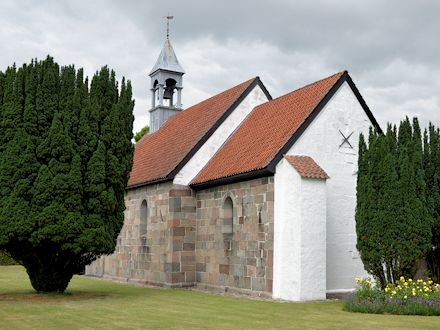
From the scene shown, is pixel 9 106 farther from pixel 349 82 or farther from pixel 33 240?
pixel 349 82

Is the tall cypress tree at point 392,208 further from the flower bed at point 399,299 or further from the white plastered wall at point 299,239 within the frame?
the white plastered wall at point 299,239

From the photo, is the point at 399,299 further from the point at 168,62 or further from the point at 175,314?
the point at 168,62

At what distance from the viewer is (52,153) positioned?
12.8m

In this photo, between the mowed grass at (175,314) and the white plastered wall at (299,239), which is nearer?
the mowed grass at (175,314)

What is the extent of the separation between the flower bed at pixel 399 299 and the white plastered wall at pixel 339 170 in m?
3.00

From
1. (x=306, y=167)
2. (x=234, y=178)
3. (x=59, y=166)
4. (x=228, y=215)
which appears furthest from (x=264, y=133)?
(x=59, y=166)

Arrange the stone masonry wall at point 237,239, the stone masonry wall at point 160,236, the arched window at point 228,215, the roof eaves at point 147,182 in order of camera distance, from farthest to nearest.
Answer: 1. the roof eaves at point 147,182
2. the stone masonry wall at point 160,236
3. the arched window at point 228,215
4. the stone masonry wall at point 237,239

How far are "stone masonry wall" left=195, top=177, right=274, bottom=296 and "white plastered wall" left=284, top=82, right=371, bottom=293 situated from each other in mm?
1732

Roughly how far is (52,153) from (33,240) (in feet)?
6.63

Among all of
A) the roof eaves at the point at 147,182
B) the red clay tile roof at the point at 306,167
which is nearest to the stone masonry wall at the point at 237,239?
the red clay tile roof at the point at 306,167

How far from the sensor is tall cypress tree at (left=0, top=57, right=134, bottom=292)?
492 inches

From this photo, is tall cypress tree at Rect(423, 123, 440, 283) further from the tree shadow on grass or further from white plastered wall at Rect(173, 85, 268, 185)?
the tree shadow on grass

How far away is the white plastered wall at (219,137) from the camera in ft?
56.5

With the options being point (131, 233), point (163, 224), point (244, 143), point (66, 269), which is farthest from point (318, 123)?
point (131, 233)
